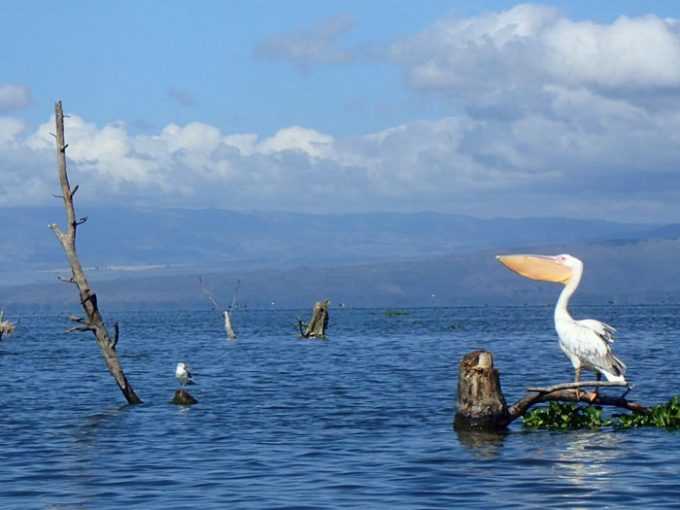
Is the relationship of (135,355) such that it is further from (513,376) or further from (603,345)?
(603,345)

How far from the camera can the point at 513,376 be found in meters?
41.3

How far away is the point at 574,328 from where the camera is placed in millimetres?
23734

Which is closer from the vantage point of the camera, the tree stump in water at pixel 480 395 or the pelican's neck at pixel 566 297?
the tree stump in water at pixel 480 395

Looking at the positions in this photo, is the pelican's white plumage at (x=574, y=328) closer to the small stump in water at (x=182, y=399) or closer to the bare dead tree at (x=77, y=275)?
the bare dead tree at (x=77, y=275)

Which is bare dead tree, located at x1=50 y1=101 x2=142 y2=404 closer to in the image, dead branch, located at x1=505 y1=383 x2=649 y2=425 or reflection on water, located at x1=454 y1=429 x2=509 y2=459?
reflection on water, located at x1=454 y1=429 x2=509 y2=459

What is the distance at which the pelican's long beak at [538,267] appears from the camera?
80.1 feet

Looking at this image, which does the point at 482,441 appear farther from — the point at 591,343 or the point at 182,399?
the point at 182,399

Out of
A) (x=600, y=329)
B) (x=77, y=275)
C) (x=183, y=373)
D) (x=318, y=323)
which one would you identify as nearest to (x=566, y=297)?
(x=600, y=329)

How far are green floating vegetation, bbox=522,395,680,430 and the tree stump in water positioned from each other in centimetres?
126

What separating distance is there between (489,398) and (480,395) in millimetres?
167

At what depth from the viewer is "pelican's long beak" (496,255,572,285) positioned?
2442 cm

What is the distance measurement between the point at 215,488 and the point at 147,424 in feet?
29.0

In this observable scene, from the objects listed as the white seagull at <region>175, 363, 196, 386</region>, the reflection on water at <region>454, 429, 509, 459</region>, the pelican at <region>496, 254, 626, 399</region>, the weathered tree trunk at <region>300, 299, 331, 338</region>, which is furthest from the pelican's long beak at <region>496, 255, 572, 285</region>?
the weathered tree trunk at <region>300, 299, 331, 338</region>

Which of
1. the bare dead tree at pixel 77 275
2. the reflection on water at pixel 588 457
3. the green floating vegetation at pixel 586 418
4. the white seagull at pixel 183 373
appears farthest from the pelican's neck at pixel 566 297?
the white seagull at pixel 183 373
